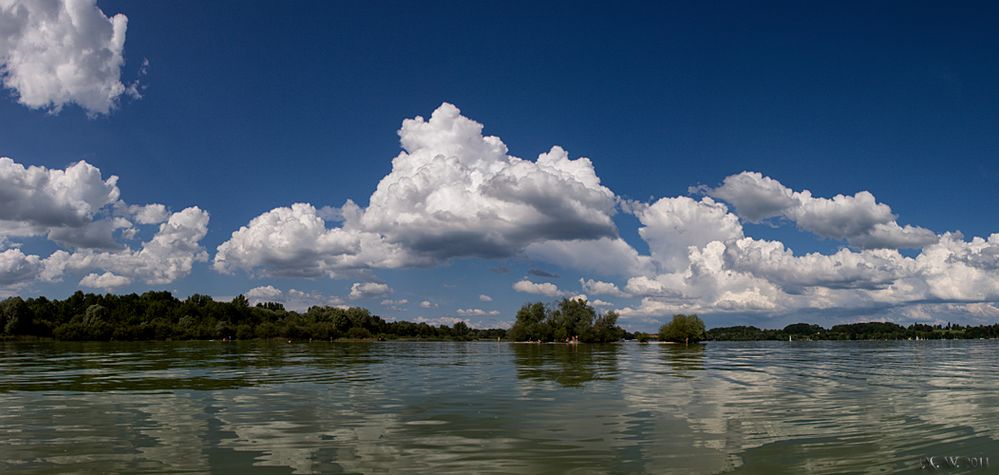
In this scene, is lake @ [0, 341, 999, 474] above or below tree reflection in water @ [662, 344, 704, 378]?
above

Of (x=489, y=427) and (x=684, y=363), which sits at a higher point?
(x=489, y=427)

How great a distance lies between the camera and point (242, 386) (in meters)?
37.4

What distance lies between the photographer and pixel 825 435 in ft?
68.3

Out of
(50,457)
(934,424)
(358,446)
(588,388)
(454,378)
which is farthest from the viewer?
(454,378)

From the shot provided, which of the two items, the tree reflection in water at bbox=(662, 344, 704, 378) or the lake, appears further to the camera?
the tree reflection in water at bbox=(662, 344, 704, 378)

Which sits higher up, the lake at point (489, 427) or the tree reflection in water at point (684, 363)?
the lake at point (489, 427)

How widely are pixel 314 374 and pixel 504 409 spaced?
25.3 meters

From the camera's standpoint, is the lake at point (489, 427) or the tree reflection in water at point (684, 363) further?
the tree reflection in water at point (684, 363)

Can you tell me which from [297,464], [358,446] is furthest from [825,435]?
[297,464]

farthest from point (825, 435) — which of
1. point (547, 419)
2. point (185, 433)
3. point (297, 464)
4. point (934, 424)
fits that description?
point (185, 433)

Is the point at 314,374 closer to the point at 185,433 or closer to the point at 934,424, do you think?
the point at 185,433

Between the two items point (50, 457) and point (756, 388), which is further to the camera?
point (756, 388)

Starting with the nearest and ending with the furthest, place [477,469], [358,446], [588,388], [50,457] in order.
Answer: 1. [477,469]
2. [50,457]
3. [358,446]
4. [588,388]

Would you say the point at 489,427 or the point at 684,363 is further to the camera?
the point at 684,363
